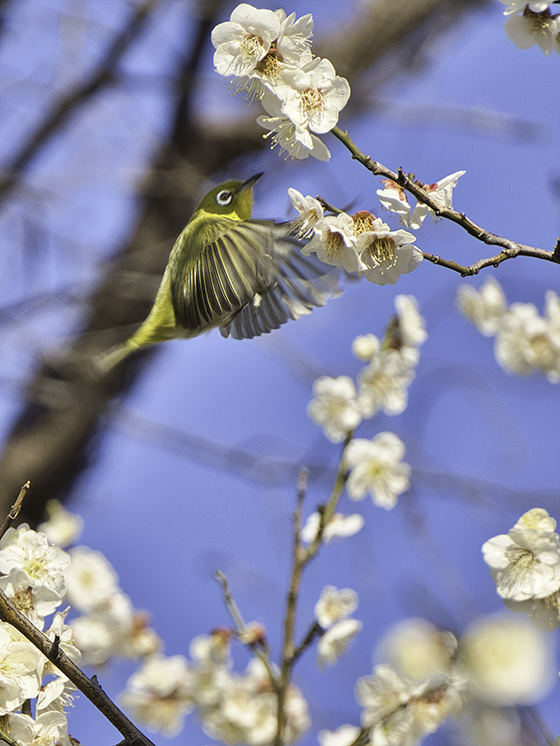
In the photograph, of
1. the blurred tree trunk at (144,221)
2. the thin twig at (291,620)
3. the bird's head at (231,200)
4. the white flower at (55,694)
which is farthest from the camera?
the blurred tree trunk at (144,221)

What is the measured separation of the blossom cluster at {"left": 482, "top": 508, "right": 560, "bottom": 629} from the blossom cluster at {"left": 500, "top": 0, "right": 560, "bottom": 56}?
630mm

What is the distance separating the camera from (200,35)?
3836mm

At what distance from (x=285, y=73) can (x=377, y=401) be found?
3.97 ft

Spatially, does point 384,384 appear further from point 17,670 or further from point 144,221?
point 144,221

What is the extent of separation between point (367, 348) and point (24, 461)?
2.44 meters

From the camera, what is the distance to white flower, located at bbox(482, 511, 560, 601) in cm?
94

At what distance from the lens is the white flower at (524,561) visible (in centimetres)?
94

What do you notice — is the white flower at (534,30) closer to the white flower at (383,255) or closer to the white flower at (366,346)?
the white flower at (383,255)

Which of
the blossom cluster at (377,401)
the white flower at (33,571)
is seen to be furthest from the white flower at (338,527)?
the white flower at (33,571)

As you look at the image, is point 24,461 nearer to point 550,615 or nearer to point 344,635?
point 344,635

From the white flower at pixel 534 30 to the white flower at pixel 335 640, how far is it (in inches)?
50.1

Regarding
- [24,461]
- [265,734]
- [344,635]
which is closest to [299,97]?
[344,635]

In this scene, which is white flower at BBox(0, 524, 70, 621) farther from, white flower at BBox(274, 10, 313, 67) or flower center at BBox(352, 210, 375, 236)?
white flower at BBox(274, 10, 313, 67)

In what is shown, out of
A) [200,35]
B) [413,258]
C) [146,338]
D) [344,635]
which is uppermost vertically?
[200,35]
